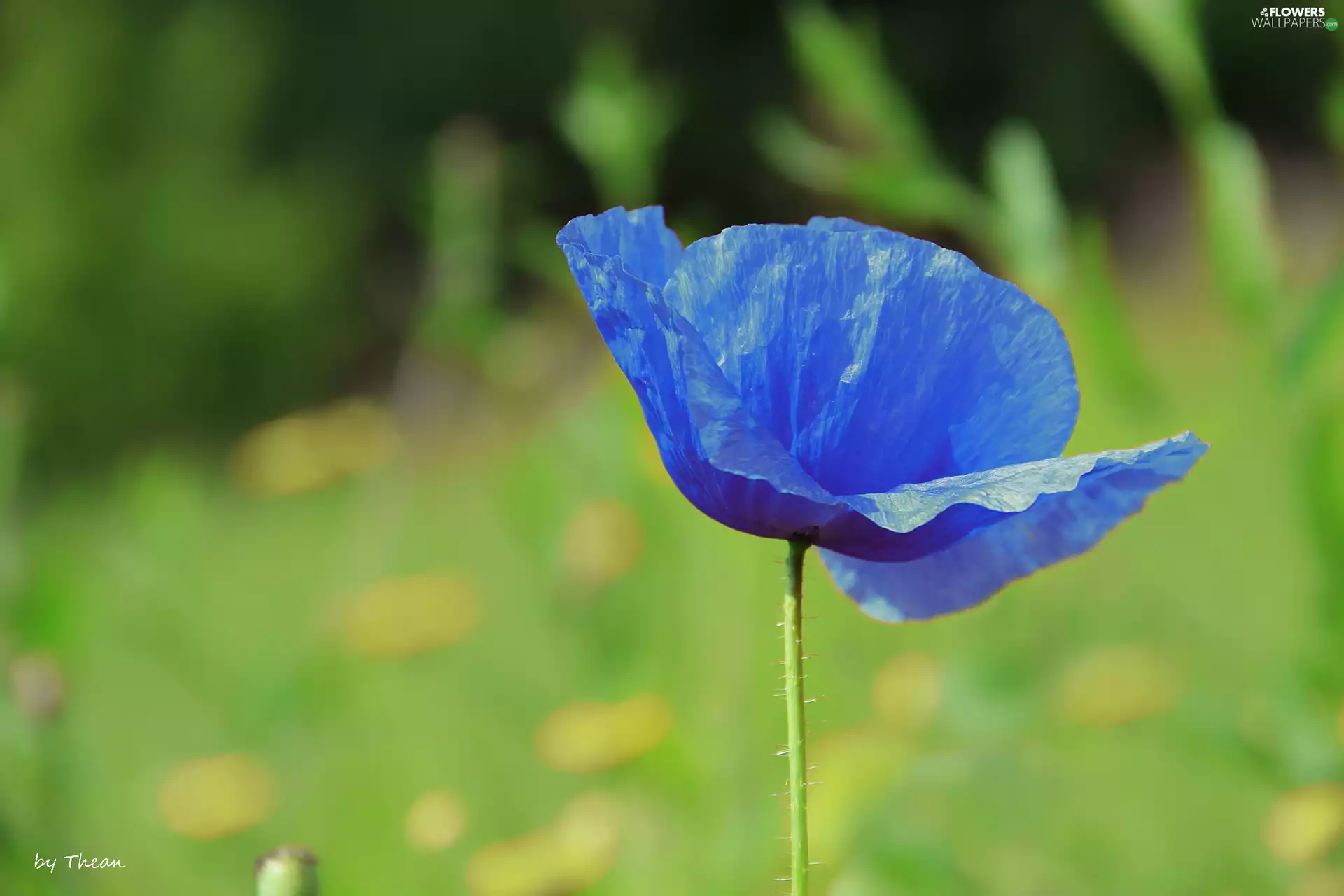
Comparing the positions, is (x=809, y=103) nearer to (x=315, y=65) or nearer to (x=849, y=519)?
(x=315, y=65)

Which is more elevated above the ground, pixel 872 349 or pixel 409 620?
pixel 409 620

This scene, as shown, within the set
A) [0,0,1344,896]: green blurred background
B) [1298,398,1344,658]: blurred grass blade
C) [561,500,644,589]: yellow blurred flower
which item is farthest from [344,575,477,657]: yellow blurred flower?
[1298,398,1344,658]: blurred grass blade

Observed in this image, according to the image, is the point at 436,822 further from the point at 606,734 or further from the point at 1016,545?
the point at 1016,545

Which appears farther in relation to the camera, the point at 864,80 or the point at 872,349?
the point at 864,80

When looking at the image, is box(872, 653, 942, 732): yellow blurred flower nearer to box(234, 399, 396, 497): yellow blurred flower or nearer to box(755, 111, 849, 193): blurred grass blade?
box(755, 111, 849, 193): blurred grass blade

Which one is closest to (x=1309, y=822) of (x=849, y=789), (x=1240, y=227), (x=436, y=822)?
(x=849, y=789)

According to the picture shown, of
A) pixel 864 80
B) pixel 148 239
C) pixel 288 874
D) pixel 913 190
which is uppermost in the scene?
pixel 148 239

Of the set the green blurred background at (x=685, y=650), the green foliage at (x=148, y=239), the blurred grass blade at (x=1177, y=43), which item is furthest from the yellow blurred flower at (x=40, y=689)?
the green foliage at (x=148, y=239)
